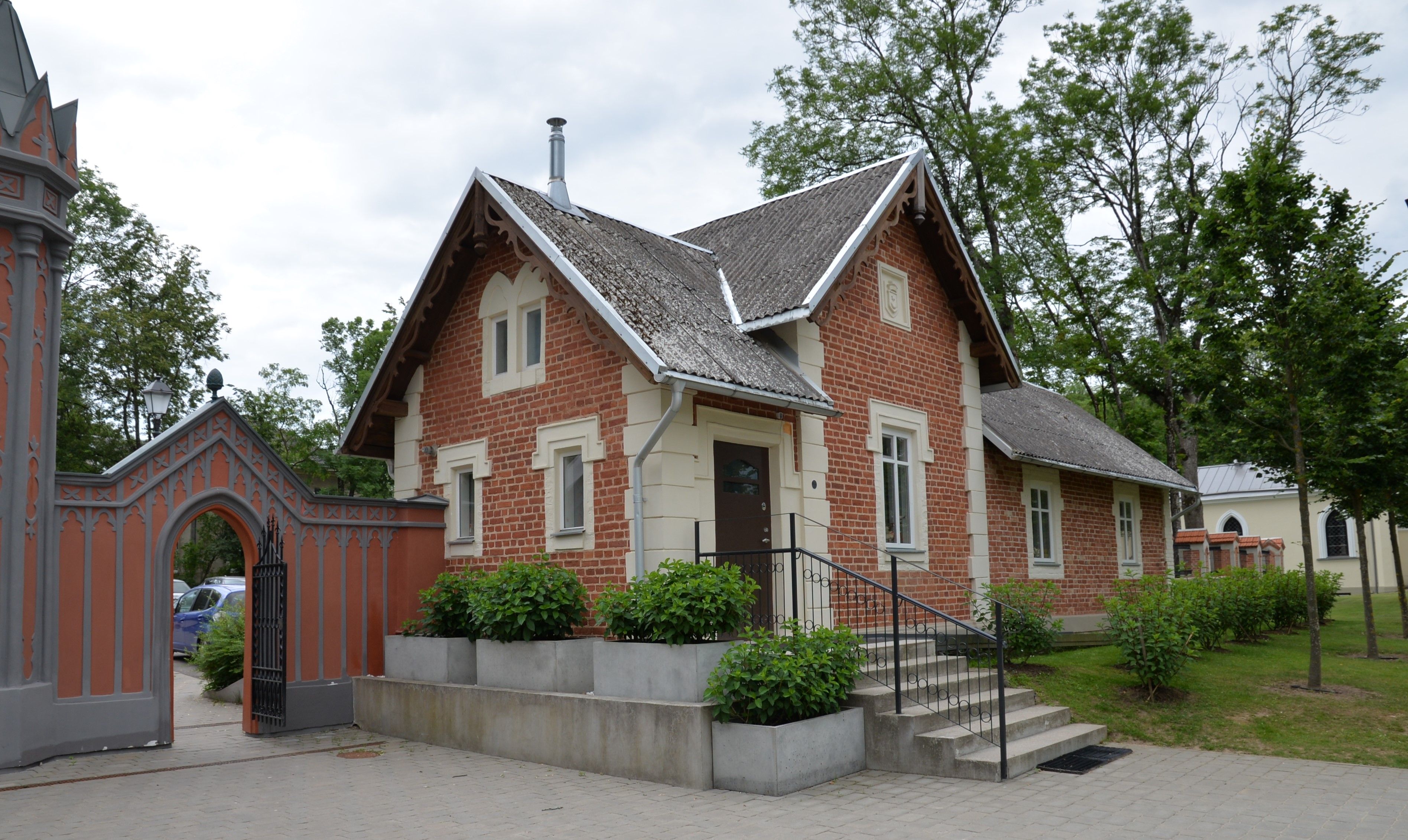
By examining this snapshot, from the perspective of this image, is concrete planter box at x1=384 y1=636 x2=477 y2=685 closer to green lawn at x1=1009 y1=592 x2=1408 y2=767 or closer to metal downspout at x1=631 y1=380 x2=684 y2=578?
metal downspout at x1=631 y1=380 x2=684 y2=578

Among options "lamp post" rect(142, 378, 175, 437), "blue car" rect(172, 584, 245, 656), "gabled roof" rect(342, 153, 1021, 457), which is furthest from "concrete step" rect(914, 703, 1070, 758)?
"blue car" rect(172, 584, 245, 656)

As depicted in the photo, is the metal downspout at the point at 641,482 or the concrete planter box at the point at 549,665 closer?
the metal downspout at the point at 641,482

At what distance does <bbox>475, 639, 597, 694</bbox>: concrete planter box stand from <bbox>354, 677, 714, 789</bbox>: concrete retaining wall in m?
0.14

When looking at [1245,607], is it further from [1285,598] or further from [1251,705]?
[1251,705]

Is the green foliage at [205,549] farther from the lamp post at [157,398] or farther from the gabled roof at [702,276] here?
the gabled roof at [702,276]

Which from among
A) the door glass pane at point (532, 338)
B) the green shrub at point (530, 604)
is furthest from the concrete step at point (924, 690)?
the door glass pane at point (532, 338)

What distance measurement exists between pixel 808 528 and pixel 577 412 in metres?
2.87

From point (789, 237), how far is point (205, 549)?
25833 mm

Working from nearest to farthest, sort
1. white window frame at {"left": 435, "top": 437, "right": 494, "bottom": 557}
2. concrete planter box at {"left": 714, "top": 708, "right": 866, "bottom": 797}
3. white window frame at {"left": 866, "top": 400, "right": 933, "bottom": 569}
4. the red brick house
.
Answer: concrete planter box at {"left": 714, "top": 708, "right": 866, "bottom": 797}, the red brick house, white window frame at {"left": 435, "top": 437, "right": 494, "bottom": 557}, white window frame at {"left": 866, "top": 400, "right": 933, "bottom": 569}

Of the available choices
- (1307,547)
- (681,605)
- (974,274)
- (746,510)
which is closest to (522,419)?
(746,510)

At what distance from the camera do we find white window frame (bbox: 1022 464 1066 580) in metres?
16.8

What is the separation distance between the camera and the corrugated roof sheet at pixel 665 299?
32.7ft

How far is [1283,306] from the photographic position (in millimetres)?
11695

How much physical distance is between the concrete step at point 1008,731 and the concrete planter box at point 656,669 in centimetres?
194
